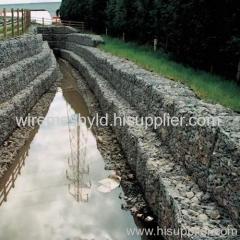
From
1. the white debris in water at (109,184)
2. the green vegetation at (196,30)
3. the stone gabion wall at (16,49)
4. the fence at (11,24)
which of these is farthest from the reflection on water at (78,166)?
the fence at (11,24)

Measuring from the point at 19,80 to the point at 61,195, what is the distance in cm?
870

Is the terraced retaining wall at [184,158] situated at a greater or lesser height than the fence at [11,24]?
lesser

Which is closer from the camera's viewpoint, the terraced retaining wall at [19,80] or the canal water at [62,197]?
the canal water at [62,197]

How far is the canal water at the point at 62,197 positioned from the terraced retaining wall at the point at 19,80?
1192 millimetres

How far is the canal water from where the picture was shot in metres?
8.80

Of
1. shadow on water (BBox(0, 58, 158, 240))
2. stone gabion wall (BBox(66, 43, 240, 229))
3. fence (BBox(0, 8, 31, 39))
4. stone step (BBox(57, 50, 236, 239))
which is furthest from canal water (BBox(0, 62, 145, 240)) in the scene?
fence (BBox(0, 8, 31, 39))

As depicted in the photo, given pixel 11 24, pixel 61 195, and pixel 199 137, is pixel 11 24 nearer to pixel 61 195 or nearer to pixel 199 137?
pixel 61 195

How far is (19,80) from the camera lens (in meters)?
17.9

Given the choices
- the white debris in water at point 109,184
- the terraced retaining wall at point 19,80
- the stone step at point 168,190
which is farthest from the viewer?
the terraced retaining wall at point 19,80

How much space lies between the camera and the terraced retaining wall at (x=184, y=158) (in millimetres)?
6578

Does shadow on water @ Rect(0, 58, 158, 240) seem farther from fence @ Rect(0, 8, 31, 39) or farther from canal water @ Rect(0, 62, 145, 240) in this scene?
fence @ Rect(0, 8, 31, 39)

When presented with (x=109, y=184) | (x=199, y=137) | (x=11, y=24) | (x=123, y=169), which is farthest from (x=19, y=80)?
(x=199, y=137)

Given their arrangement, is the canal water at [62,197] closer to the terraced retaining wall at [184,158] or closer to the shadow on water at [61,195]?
the shadow on water at [61,195]

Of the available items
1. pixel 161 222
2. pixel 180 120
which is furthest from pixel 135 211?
pixel 180 120
